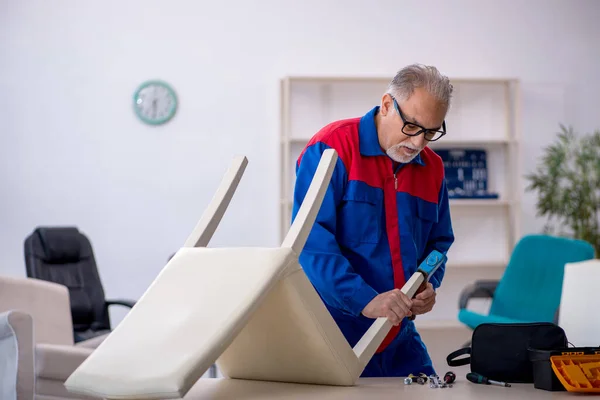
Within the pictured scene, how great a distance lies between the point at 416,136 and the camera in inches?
78.2

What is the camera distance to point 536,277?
15.2ft

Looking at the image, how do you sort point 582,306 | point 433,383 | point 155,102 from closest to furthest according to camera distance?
point 433,383 → point 582,306 → point 155,102

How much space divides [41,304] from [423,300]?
2.49 m

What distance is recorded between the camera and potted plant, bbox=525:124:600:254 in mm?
5520

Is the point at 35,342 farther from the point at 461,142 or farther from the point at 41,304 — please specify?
the point at 461,142

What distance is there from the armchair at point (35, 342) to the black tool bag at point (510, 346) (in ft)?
6.04

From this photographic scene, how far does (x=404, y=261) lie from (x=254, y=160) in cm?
403

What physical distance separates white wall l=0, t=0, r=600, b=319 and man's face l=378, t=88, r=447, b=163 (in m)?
3.98

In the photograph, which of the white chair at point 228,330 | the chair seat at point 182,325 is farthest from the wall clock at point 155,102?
the chair seat at point 182,325

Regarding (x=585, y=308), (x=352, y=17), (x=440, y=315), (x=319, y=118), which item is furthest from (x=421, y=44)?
(x=585, y=308)

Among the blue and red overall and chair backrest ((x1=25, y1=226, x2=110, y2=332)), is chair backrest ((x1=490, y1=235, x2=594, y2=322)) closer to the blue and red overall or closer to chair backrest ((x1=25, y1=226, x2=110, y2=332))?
chair backrest ((x1=25, y1=226, x2=110, y2=332))

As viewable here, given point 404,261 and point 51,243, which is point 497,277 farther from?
point 404,261

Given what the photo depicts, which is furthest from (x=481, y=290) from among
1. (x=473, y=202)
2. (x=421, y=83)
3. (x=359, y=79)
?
(x=421, y=83)

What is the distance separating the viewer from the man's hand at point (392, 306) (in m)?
1.74
